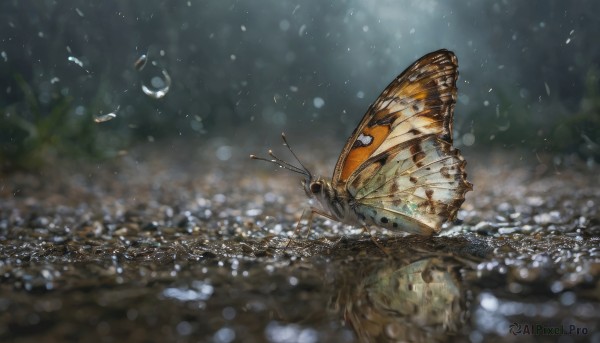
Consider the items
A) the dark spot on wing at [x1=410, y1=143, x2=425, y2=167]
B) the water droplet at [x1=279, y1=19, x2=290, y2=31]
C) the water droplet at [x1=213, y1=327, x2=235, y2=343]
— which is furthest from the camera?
the water droplet at [x1=279, y1=19, x2=290, y2=31]

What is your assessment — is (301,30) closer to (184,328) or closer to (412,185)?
(412,185)

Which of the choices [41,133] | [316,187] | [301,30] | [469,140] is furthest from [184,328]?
[301,30]

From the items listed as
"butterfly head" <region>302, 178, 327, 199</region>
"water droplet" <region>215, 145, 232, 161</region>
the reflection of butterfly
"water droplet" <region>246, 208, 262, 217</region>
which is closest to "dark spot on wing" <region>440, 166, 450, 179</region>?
the reflection of butterfly

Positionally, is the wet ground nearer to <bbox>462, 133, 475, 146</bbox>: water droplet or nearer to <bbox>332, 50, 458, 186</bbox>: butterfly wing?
<bbox>332, 50, 458, 186</bbox>: butterfly wing

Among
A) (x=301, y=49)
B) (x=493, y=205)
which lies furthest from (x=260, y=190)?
(x=301, y=49)

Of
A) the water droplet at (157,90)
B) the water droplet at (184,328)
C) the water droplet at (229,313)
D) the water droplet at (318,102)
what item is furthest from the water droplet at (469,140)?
the water droplet at (184,328)

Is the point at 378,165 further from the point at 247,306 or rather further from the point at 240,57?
the point at 240,57
